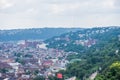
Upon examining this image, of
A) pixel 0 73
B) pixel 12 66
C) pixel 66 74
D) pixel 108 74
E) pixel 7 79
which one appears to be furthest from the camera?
pixel 12 66

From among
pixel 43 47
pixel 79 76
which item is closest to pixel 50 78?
pixel 79 76

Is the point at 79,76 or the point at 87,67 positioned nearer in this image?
the point at 79,76

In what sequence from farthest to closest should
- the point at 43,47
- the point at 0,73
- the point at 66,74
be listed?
1. the point at 43,47
2. the point at 0,73
3. the point at 66,74

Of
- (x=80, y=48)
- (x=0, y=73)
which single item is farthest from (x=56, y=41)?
(x=0, y=73)

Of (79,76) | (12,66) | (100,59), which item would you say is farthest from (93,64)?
(12,66)

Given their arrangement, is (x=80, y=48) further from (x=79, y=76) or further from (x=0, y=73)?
(x=79, y=76)

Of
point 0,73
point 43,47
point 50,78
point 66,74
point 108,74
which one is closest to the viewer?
point 108,74

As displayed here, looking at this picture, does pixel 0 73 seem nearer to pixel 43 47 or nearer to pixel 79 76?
pixel 79 76

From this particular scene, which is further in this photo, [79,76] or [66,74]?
[66,74]

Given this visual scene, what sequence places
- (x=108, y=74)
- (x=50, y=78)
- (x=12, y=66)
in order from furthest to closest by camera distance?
(x=12, y=66) < (x=50, y=78) < (x=108, y=74)
